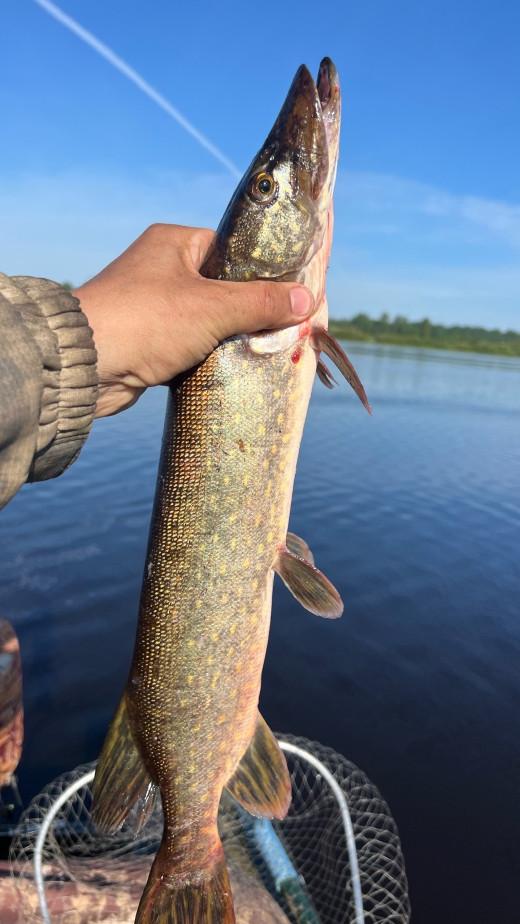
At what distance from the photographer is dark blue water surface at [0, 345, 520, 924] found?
5070 mm

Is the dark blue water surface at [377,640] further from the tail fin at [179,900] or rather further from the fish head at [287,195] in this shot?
the fish head at [287,195]

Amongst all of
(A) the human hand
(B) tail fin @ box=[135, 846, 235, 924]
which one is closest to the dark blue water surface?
(B) tail fin @ box=[135, 846, 235, 924]

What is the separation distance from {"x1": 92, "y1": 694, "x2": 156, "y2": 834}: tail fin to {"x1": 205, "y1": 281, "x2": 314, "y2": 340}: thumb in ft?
5.07

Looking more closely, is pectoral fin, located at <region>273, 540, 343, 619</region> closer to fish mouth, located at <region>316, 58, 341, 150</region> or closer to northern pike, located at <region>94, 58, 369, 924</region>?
northern pike, located at <region>94, 58, 369, 924</region>

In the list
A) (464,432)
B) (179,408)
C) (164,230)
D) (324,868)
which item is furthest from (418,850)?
(464,432)

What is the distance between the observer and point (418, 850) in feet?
15.6

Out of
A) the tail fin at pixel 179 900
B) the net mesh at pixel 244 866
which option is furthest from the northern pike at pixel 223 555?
the net mesh at pixel 244 866

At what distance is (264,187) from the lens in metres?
2.45

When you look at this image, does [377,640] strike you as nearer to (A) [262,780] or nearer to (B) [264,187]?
(A) [262,780]

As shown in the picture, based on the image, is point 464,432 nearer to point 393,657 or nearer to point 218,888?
point 393,657

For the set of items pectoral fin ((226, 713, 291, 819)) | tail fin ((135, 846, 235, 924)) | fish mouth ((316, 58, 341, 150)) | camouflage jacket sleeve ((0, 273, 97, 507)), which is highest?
fish mouth ((316, 58, 341, 150))

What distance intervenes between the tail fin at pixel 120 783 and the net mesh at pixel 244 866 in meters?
0.22

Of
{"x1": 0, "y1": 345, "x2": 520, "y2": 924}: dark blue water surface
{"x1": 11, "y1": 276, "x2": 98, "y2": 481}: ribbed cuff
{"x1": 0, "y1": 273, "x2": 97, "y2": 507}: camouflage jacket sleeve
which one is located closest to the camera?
{"x1": 0, "y1": 273, "x2": 97, "y2": 507}: camouflage jacket sleeve

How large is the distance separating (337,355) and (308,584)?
3.04ft
